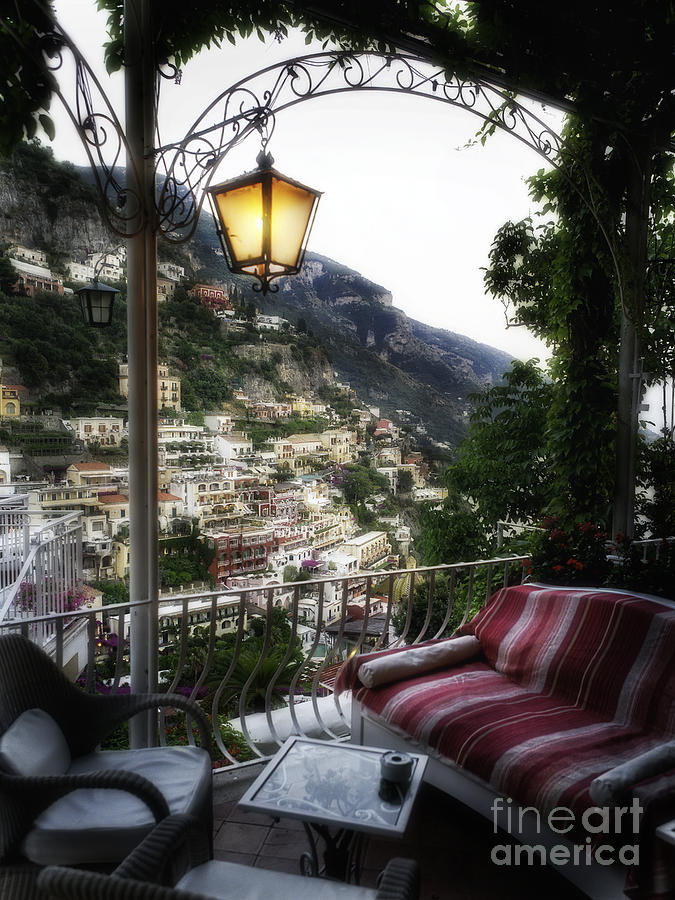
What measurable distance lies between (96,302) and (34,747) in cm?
259

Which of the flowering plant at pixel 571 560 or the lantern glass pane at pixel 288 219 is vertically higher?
the lantern glass pane at pixel 288 219

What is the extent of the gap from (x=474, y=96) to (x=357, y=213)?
7.44m

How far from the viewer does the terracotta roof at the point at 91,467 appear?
810 centimetres

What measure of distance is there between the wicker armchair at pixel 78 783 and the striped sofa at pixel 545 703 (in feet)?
2.63

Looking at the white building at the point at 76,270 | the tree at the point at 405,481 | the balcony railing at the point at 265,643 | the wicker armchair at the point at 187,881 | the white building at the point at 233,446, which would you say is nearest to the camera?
the wicker armchair at the point at 187,881

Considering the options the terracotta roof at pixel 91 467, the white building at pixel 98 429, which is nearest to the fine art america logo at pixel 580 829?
the white building at pixel 98 429

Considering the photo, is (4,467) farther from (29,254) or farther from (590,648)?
(590,648)

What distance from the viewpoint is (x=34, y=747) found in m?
1.62

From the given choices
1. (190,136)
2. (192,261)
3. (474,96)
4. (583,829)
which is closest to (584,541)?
(583,829)

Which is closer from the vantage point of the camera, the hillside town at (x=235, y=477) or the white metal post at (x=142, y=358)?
the white metal post at (x=142, y=358)

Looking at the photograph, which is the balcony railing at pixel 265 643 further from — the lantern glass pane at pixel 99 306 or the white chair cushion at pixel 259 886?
the lantern glass pane at pixel 99 306

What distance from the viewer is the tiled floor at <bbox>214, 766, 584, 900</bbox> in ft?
6.05

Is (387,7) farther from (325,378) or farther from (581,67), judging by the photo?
(325,378)

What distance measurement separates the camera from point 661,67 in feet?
10.9
